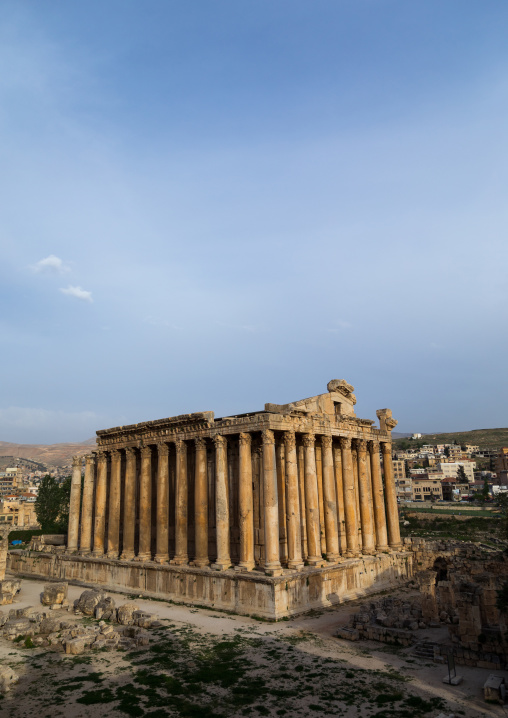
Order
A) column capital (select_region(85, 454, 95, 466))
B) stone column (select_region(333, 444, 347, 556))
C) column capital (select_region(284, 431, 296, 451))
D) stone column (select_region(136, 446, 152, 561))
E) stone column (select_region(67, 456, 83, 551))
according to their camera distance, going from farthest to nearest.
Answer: column capital (select_region(85, 454, 95, 466)), stone column (select_region(67, 456, 83, 551)), stone column (select_region(136, 446, 152, 561)), stone column (select_region(333, 444, 347, 556)), column capital (select_region(284, 431, 296, 451))

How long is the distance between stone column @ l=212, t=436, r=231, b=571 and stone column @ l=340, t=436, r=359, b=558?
7.97 meters

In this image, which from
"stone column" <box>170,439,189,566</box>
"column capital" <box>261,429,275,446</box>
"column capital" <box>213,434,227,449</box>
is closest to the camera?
"column capital" <box>261,429,275,446</box>

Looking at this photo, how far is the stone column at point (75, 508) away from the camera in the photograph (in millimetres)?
38625

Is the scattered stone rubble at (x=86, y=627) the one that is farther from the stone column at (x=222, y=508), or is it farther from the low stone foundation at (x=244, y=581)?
the stone column at (x=222, y=508)

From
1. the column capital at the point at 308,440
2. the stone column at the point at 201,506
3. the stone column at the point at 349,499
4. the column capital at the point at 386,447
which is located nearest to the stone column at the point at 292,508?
the column capital at the point at 308,440

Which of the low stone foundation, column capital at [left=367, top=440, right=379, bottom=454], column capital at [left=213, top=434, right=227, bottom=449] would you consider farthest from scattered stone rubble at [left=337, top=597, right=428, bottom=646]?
column capital at [left=367, top=440, right=379, bottom=454]

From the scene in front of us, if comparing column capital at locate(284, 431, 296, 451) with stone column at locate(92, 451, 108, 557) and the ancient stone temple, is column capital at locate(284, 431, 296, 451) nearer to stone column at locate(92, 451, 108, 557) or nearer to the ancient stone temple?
the ancient stone temple

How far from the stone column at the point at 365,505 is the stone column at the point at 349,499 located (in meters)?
1.03

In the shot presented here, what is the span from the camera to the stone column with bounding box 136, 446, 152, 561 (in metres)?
32.1

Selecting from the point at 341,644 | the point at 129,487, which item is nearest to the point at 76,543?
the point at 129,487

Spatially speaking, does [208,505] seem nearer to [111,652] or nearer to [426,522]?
[111,652]

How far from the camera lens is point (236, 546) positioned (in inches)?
1144

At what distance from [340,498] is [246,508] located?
8744 mm

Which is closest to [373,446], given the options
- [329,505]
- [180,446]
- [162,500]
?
[329,505]
